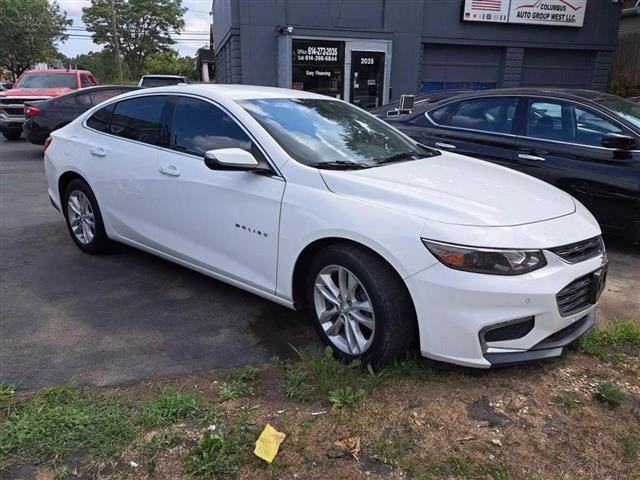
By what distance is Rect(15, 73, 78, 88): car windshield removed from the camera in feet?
45.4

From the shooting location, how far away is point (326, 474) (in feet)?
7.75

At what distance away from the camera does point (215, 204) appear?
3686 mm

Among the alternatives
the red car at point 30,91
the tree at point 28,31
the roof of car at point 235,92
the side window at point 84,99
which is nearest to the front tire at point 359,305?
the roof of car at point 235,92

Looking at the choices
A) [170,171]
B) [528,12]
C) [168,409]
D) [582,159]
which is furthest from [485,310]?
[528,12]

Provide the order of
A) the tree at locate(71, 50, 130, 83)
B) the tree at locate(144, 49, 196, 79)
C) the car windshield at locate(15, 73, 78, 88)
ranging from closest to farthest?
the car windshield at locate(15, 73, 78, 88) → the tree at locate(144, 49, 196, 79) → the tree at locate(71, 50, 130, 83)

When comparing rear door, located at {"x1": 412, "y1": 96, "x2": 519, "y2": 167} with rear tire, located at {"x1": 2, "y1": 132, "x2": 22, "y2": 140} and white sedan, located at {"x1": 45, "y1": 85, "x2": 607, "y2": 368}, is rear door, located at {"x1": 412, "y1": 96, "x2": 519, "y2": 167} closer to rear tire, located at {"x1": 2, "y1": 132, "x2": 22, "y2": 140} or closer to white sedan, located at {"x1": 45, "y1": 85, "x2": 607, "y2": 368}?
white sedan, located at {"x1": 45, "y1": 85, "x2": 607, "y2": 368}

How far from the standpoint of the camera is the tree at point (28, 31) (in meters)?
44.6

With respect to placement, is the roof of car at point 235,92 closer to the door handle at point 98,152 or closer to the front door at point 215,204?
the front door at point 215,204

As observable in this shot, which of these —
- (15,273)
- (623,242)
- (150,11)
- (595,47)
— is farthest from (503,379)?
(150,11)

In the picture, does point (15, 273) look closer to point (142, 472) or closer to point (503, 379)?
point (142, 472)

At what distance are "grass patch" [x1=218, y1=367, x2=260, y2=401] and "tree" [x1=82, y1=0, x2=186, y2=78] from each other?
55.4 m

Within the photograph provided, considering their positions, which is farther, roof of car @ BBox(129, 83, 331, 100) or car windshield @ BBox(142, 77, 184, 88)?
car windshield @ BBox(142, 77, 184, 88)

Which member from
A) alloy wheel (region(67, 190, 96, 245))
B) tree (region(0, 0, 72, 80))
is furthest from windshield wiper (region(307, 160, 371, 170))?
tree (region(0, 0, 72, 80))

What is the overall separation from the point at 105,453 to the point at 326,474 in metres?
0.99
